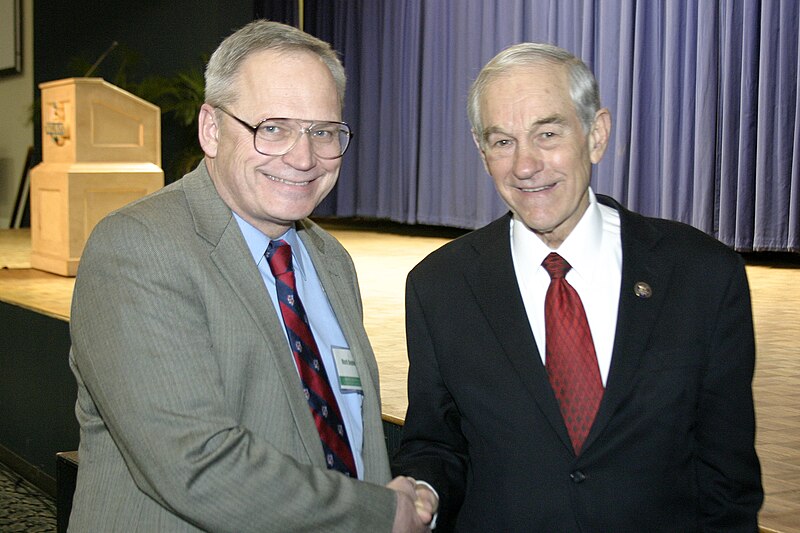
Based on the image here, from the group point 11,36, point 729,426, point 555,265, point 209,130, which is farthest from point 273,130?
point 11,36

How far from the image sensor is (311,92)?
170cm

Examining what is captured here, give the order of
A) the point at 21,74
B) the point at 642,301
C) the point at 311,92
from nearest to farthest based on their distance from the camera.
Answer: the point at 311,92
the point at 642,301
the point at 21,74

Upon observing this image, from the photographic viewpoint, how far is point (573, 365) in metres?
1.81

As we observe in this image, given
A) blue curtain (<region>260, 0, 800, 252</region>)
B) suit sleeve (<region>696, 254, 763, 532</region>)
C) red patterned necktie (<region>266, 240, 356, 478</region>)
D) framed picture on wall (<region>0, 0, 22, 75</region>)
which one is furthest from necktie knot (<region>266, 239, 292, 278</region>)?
framed picture on wall (<region>0, 0, 22, 75</region>)

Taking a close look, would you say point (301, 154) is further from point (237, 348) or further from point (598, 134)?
point (598, 134)

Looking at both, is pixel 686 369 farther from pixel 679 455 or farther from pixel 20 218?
pixel 20 218

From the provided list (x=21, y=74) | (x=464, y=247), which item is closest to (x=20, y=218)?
(x=21, y=74)

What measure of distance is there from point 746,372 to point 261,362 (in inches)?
33.3

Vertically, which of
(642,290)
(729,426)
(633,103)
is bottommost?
(729,426)

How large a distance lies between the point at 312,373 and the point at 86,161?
5354 millimetres

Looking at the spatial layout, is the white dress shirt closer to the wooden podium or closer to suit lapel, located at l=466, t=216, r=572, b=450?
suit lapel, located at l=466, t=216, r=572, b=450

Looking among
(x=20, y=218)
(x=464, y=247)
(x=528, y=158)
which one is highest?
(x=528, y=158)

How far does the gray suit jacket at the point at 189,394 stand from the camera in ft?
4.94

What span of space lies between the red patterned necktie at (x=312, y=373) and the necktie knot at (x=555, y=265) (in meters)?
0.47
